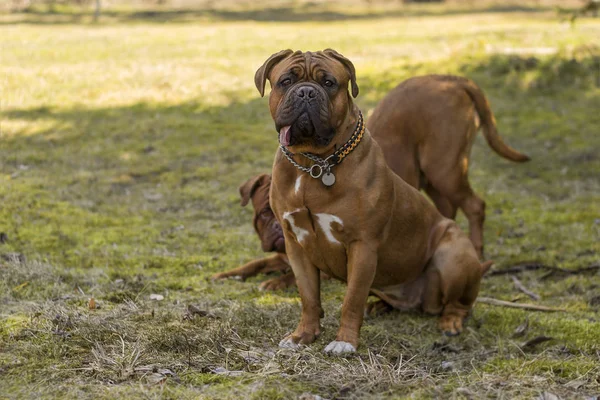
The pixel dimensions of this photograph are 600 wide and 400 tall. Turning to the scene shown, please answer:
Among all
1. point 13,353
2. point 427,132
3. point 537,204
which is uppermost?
point 427,132

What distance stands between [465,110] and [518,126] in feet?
18.8

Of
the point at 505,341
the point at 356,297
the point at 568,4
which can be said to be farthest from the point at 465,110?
the point at 568,4

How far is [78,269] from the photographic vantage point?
623 cm

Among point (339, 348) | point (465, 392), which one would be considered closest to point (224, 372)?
point (339, 348)

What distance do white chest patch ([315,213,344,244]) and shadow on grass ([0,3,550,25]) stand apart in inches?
886

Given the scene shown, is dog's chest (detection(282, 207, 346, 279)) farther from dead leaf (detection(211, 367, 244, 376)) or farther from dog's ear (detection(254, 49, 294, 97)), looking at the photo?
dead leaf (detection(211, 367, 244, 376))

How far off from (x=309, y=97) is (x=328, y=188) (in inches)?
22.2

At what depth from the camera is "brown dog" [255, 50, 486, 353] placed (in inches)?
164

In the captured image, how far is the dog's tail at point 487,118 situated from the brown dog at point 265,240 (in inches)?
82.9

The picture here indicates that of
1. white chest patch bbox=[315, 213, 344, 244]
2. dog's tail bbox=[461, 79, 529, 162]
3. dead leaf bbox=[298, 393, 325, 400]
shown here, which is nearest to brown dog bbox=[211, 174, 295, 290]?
white chest patch bbox=[315, 213, 344, 244]

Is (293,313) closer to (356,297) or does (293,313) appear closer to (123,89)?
(356,297)

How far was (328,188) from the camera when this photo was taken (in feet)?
14.2

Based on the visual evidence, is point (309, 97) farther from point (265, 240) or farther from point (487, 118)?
point (487, 118)

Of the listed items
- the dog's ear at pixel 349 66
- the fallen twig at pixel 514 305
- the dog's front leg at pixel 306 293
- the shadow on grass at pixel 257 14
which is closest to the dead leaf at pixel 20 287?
the dog's front leg at pixel 306 293
